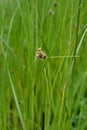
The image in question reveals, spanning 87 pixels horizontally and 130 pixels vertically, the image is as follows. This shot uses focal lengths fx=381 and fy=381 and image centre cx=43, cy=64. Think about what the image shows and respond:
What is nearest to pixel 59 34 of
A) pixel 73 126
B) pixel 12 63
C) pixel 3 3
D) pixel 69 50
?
pixel 69 50

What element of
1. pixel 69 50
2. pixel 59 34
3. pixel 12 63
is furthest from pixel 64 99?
pixel 12 63

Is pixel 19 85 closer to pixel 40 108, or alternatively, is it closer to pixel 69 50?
pixel 40 108

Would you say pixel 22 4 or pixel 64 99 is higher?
pixel 22 4

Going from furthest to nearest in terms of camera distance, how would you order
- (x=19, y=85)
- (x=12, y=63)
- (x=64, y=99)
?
(x=12, y=63) < (x=19, y=85) < (x=64, y=99)

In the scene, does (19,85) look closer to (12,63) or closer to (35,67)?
(35,67)

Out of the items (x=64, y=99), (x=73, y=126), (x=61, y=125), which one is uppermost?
(x=64, y=99)

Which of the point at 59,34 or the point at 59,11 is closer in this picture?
the point at 59,34

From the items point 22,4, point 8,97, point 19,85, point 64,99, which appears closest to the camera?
point 64,99
